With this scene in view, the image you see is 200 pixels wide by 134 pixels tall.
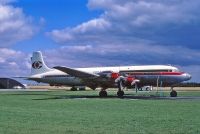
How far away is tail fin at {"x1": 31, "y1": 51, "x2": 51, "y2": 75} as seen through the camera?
67.1 meters

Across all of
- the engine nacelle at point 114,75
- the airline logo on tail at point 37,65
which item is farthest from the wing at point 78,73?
the airline logo on tail at point 37,65

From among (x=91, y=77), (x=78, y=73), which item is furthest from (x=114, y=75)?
(x=78, y=73)

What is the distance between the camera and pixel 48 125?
15.8 m

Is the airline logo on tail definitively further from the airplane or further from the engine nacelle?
the engine nacelle

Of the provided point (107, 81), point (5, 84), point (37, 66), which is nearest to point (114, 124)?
point (107, 81)

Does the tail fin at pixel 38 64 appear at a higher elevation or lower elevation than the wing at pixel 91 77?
higher

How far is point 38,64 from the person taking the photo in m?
67.9

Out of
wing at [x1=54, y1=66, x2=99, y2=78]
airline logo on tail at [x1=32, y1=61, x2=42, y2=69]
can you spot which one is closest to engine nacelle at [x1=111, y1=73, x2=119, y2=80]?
wing at [x1=54, y1=66, x2=99, y2=78]

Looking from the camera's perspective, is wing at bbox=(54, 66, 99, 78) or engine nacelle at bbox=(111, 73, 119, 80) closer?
engine nacelle at bbox=(111, 73, 119, 80)

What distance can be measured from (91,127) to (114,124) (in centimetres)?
152

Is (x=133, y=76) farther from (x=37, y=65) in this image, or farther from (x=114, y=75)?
(x=37, y=65)

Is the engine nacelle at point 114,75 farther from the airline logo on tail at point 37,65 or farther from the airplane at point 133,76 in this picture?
the airline logo on tail at point 37,65

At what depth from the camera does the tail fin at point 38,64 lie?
220 feet

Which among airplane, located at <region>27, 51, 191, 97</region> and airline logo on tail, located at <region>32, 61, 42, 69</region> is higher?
airline logo on tail, located at <region>32, 61, 42, 69</region>
